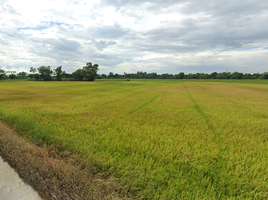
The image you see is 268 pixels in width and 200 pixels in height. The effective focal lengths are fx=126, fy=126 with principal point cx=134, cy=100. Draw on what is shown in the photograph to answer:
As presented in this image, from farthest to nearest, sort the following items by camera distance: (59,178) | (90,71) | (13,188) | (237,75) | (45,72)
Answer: (237,75)
(45,72)
(90,71)
(59,178)
(13,188)

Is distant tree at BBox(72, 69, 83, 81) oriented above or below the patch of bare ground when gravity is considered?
above

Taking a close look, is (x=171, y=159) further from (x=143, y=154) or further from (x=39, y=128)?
(x=39, y=128)

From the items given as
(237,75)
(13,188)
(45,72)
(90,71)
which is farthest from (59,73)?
(237,75)

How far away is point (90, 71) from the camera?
3666 inches

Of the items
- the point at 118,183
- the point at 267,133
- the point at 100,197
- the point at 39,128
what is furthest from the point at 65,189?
the point at 267,133

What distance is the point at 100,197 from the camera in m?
2.44

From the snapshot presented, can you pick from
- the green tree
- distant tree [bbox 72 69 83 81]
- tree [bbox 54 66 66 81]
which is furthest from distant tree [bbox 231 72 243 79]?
tree [bbox 54 66 66 81]

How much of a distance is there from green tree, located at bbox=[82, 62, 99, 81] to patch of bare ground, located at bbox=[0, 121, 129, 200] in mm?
96870

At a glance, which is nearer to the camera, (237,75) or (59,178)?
(59,178)

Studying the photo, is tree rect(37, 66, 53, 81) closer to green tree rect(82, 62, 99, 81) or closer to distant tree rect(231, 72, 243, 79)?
green tree rect(82, 62, 99, 81)

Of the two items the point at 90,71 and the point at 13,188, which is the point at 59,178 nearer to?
the point at 13,188

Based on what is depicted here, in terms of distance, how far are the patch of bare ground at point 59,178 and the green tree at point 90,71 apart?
9687cm

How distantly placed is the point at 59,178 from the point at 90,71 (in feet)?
321

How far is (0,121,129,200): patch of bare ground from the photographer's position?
8.48 ft
